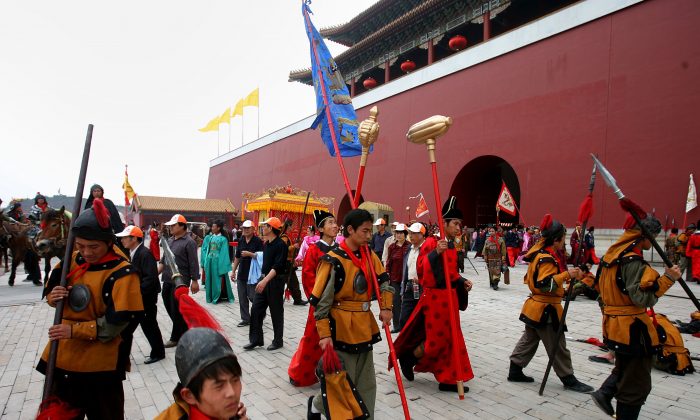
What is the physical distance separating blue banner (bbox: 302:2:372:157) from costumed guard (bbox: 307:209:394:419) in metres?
1.49

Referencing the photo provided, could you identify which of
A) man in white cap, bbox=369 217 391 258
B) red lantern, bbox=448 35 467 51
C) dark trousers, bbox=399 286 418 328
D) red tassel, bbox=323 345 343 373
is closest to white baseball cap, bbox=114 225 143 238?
red tassel, bbox=323 345 343 373

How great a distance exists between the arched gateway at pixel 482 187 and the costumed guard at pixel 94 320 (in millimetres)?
17137

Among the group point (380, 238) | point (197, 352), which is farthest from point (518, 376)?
point (380, 238)

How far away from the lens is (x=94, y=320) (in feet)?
7.38

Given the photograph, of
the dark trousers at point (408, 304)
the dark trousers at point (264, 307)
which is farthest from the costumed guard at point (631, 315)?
the dark trousers at point (264, 307)

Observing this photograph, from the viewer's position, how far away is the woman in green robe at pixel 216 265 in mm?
8375

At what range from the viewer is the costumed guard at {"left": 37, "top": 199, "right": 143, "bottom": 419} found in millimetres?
2207

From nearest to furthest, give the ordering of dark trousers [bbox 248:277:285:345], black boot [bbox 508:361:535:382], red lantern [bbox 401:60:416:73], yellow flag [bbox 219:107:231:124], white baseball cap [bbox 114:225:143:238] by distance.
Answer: black boot [bbox 508:361:535:382] → white baseball cap [bbox 114:225:143:238] → dark trousers [bbox 248:277:285:345] → red lantern [bbox 401:60:416:73] → yellow flag [bbox 219:107:231:124]

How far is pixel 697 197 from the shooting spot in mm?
11289

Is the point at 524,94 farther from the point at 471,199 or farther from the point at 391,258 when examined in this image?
the point at 391,258

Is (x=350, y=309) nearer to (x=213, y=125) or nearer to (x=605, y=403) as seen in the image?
(x=605, y=403)

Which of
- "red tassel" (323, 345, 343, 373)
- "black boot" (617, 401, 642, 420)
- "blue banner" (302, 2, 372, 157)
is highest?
"blue banner" (302, 2, 372, 157)

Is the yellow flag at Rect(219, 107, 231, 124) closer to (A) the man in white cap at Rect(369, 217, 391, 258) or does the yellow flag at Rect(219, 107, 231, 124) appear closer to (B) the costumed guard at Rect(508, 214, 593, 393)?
(A) the man in white cap at Rect(369, 217, 391, 258)

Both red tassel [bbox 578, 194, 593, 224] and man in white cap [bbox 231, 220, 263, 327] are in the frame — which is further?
man in white cap [bbox 231, 220, 263, 327]
